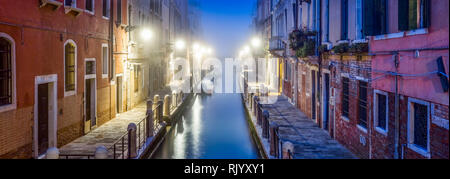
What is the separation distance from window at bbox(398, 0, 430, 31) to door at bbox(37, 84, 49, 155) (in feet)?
27.8

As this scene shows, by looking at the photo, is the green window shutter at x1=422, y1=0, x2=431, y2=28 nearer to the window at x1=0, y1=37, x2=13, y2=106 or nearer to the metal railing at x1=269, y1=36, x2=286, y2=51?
the window at x1=0, y1=37, x2=13, y2=106

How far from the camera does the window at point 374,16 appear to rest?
896 cm

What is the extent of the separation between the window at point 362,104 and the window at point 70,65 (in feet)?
26.0

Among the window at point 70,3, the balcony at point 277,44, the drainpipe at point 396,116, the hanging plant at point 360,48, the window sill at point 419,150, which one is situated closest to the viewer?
the window sill at point 419,150

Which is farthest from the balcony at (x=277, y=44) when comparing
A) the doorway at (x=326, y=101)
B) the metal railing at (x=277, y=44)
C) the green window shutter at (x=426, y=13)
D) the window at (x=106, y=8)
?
the green window shutter at (x=426, y=13)

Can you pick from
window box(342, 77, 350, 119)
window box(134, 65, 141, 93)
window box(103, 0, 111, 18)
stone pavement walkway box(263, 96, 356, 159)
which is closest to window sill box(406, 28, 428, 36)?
stone pavement walkway box(263, 96, 356, 159)

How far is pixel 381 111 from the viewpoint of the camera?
9.35 meters

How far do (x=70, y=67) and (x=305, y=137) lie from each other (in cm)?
714

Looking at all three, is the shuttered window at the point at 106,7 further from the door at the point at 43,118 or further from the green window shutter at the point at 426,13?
the green window shutter at the point at 426,13

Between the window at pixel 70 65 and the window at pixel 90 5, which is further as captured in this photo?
the window at pixel 90 5

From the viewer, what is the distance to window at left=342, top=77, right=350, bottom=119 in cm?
1180

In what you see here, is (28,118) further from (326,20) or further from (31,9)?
(326,20)

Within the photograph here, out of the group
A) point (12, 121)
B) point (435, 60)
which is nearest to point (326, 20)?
point (435, 60)

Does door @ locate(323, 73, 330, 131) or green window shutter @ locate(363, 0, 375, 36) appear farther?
door @ locate(323, 73, 330, 131)
